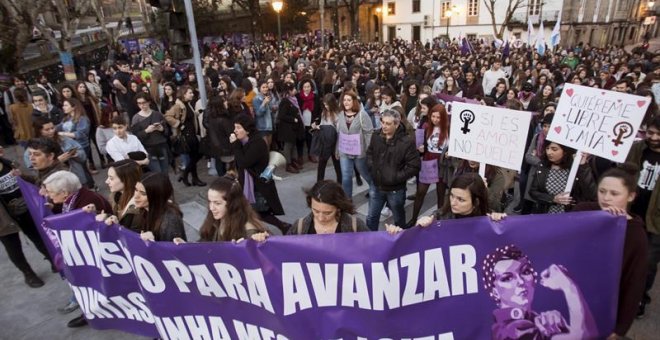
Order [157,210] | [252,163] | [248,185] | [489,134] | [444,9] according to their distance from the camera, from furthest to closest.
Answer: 1. [444,9]
2. [248,185]
3. [252,163]
4. [489,134]
5. [157,210]

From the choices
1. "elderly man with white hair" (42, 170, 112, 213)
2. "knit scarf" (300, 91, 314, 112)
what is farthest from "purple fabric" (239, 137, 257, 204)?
"knit scarf" (300, 91, 314, 112)

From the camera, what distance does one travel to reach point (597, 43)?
1708 inches

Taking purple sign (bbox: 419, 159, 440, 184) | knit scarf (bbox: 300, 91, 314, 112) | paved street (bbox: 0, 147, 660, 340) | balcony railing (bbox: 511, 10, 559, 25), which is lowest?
paved street (bbox: 0, 147, 660, 340)

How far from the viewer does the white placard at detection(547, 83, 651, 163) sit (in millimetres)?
3260

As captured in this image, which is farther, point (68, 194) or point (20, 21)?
point (20, 21)

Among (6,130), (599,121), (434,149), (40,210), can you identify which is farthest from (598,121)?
(6,130)

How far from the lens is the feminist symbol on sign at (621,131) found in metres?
3.28

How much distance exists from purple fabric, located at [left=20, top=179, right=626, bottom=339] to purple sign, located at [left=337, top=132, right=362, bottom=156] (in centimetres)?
→ 332

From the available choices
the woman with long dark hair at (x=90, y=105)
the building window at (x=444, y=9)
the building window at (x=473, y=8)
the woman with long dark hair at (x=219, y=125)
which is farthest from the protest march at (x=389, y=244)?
the building window at (x=444, y=9)

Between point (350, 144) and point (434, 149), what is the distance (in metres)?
1.18

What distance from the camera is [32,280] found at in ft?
15.8

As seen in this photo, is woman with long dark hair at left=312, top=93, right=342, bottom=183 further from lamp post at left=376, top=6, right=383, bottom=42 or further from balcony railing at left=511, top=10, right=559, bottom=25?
lamp post at left=376, top=6, right=383, bottom=42

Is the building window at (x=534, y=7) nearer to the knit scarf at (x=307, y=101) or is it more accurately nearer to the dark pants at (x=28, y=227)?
the knit scarf at (x=307, y=101)

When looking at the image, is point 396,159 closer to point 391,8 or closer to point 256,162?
point 256,162
